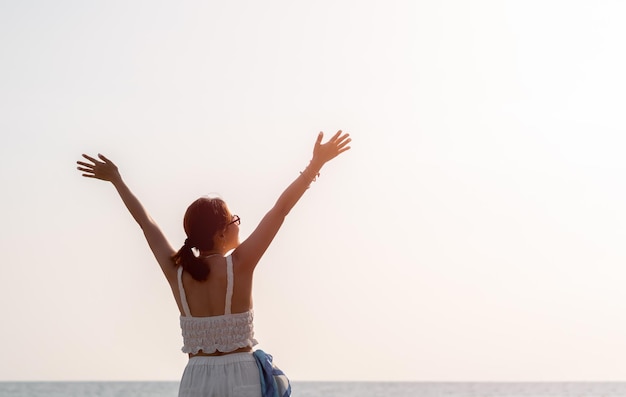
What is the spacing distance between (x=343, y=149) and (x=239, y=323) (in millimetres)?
1022

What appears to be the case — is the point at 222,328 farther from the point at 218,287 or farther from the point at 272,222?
the point at 272,222

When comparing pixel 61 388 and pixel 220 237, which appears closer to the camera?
pixel 220 237

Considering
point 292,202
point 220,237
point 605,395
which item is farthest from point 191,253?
point 605,395

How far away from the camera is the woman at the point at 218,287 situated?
6.21 m

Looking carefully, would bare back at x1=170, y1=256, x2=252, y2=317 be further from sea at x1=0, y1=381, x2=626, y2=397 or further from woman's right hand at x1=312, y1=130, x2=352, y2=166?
sea at x1=0, y1=381, x2=626, y2=397

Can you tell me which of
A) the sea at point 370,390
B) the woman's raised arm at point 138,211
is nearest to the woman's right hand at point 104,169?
the woman's raised arm at point 138,211

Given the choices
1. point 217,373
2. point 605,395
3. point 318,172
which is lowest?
point 217,373

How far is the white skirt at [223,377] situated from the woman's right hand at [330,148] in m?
1.05

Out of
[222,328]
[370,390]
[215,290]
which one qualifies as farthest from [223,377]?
[370,390]

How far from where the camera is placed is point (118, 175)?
6.67m

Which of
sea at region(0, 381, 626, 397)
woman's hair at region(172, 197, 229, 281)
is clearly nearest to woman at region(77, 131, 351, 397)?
woman's hair at region(172, 197, 229, 281)

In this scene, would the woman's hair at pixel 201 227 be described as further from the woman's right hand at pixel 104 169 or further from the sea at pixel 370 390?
the sea at pixel 370 390

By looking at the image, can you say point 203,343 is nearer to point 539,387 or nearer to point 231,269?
point 231,269

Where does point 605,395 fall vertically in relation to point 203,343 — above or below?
above
